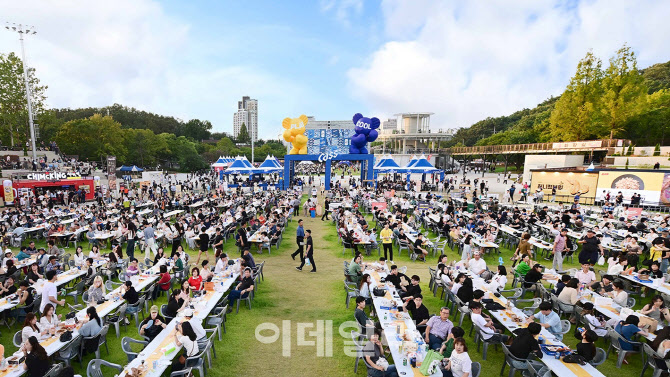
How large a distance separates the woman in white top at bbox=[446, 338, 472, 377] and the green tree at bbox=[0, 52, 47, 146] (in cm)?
5182

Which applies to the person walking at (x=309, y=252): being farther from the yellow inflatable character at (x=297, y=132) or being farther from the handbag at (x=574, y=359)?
the yellow inflatable character at (x=297, y=132)

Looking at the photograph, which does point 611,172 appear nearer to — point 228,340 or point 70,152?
point 228,340

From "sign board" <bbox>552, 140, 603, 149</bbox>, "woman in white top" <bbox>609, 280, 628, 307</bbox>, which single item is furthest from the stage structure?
"sign board" <bbox>552, 140, 603, 149</bbox>

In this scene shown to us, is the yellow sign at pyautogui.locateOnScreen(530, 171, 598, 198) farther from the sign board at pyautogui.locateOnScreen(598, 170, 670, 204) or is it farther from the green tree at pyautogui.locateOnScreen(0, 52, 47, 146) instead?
the green tree at pyautogui.locateOnScreen(0, 52, 47, 146)

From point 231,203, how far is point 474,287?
1765 cm

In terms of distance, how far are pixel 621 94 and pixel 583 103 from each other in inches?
164

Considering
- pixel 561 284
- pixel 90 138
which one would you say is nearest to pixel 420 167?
pixel 561 284

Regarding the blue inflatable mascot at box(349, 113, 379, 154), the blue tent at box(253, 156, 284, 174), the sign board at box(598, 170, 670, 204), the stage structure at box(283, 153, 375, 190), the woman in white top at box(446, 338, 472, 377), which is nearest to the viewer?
the woman in white top at box(446, 338, 472, 377)

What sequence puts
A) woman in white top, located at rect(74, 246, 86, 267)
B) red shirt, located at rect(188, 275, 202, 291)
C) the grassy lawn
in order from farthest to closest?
woman in white top, located at rect(74, 246, 86, 267), red shirt, located at rect(188, 275, 202, 291), the grassy lawn

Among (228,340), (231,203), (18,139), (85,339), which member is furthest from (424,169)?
(18,139)

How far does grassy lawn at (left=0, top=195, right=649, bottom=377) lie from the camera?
6789 mm

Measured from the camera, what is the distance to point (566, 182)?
2870cm

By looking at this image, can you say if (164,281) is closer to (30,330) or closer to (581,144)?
(30,330)

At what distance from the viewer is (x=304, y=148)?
3158cm
